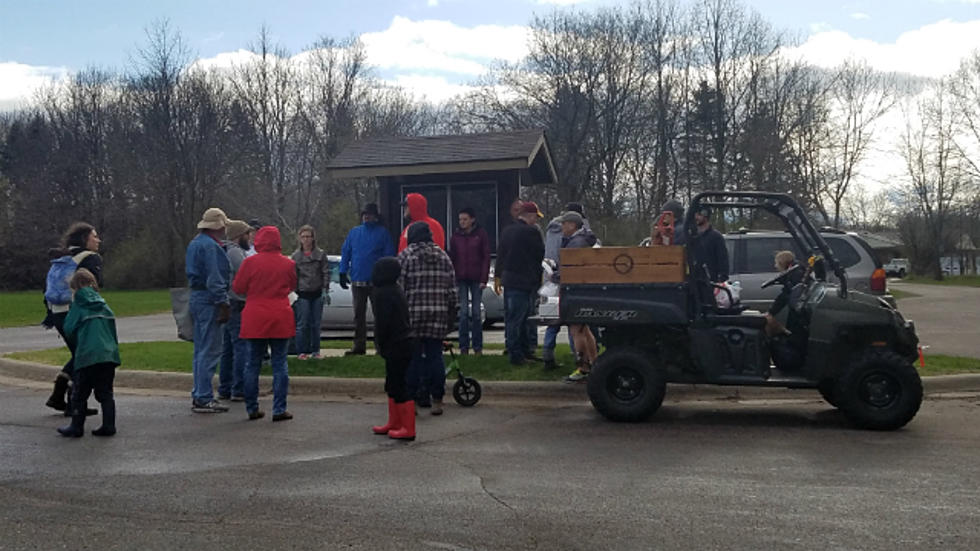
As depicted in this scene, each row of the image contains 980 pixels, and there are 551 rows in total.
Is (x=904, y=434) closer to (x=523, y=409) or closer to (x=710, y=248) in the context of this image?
(x=710, y=248)

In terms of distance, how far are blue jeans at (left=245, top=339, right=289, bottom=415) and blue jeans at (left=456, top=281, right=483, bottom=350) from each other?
2.98m

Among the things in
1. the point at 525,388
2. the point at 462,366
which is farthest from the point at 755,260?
the point at 525,388

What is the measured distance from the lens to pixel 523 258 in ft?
32.3

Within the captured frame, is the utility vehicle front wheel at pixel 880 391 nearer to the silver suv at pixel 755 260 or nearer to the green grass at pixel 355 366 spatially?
the green grass at pixel 355 366

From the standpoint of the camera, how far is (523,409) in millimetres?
8570

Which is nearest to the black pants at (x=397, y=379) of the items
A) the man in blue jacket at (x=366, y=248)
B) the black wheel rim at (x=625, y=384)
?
the black wheel rim at (x=625, y=384)

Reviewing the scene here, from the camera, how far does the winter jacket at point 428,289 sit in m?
7.89

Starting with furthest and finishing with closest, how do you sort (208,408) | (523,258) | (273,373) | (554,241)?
1. (554,241)
2. (523,258)
3. (208,408)
4. (273,373)

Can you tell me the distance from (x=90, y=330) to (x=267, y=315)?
1446 mm

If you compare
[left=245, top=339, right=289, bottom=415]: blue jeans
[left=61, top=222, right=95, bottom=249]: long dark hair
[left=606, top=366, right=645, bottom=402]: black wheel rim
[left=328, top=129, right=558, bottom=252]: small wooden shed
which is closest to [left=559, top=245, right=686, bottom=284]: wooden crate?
[left=606, top=366, right=645, bottom=402]: black wheel rim

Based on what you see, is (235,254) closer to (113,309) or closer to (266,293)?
(266,293)

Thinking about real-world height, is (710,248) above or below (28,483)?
above

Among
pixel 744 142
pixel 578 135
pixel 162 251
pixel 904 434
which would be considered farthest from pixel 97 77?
pixel 904 434

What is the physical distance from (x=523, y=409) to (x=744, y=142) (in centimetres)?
3938
